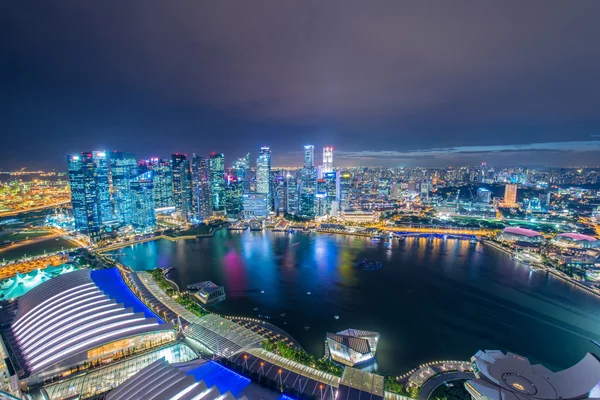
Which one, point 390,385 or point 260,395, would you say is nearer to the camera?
point 260,395

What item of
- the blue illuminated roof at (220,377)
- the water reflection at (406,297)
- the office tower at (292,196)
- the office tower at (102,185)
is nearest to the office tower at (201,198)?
the office tower at (102,185)

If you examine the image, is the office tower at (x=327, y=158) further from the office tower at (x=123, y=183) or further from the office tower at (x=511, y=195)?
the office tower at (x=123, y=183)

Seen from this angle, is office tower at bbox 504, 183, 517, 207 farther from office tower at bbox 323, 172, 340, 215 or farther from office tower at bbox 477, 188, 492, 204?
office tower at bbox 323, 172, 340, 215

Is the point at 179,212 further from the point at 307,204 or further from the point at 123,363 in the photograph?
the point at 123,363

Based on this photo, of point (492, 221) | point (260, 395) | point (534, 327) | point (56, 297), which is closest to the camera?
point (260, 395)

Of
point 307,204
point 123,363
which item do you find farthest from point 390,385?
point 307,204

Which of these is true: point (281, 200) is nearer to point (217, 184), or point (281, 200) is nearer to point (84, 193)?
point (217, 184)

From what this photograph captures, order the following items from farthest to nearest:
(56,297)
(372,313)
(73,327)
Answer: (372,313) → (56,297) → (73,327)

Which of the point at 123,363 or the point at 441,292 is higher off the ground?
the point at 123,363
